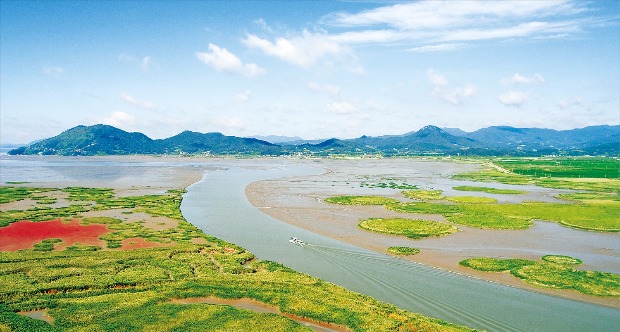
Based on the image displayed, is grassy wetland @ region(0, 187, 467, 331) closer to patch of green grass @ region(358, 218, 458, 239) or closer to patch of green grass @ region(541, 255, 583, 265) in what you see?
patch of green grass @ region(358, 218, 458, 239)

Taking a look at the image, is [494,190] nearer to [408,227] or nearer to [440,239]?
[408,227]

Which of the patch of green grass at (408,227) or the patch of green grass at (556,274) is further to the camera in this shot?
the patch of green grass at (408,227)

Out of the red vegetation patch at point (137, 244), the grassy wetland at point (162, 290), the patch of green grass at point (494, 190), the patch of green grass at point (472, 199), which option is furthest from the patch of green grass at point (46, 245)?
the patch of green grass at point (494, 190)

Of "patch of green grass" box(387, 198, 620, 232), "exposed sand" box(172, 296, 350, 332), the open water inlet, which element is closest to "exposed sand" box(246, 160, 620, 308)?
the open water inlet

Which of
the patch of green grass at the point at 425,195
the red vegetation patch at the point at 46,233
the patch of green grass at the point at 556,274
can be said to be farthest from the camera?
the patch of green grass at the point at 425,195

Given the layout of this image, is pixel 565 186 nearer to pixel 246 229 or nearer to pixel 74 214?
pixel 246 229

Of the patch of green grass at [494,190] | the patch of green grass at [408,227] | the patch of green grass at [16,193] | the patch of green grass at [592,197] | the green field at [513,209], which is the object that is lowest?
the patch of green grass at [408,227]

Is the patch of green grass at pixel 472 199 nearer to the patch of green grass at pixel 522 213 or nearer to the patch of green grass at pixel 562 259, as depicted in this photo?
the patch of green grass at pixel 522 213
